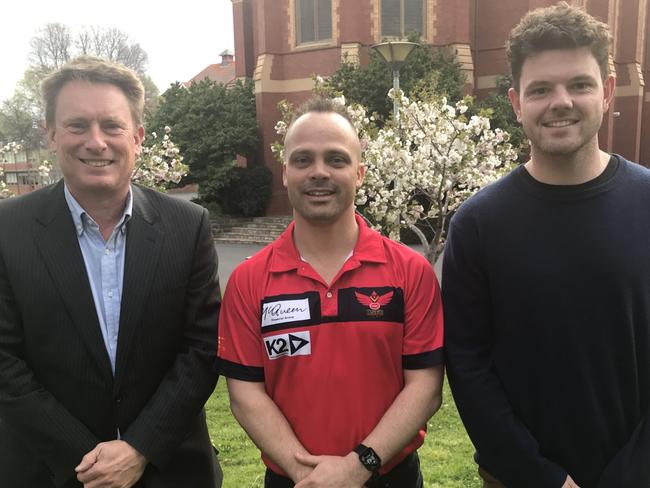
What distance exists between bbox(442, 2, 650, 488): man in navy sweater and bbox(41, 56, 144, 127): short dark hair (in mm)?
1575

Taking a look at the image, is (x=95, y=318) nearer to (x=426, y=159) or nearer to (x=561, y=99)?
(x=561, y=99)

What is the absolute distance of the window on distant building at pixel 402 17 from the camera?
948 inches

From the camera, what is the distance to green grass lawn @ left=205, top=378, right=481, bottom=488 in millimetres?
4312

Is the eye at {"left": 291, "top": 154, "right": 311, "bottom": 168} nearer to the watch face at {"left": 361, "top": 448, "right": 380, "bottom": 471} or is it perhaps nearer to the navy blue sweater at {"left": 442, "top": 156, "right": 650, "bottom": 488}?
the navy blue sweater at {"left": 442, "top": 156, "right": 650, "bottom": 488}

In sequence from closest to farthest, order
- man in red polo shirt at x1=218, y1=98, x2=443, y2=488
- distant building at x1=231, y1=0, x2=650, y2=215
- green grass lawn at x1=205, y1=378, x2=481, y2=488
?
man in red polo shirt at x1=218, y1=98, x2=443, y2=488 < green grass lawn at x1=205, y1=378, x2=481, y2=488 < distant building at x1=231, y1=0, x2=650, y2=215

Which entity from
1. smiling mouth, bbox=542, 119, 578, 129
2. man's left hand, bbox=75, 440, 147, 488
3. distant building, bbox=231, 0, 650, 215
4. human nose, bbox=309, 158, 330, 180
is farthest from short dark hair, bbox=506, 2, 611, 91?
distant building, bbox=231, 0, 650, 215

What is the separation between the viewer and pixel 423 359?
7.54ft

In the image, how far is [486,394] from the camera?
2256 mm

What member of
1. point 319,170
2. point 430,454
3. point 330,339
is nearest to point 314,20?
point 430,454

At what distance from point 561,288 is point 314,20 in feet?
81.3

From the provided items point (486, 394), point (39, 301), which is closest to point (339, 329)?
point (486, 394)

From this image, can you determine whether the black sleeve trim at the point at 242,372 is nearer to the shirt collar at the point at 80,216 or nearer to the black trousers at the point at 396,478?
the black trousers at the point at 396,478

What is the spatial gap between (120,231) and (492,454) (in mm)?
1827

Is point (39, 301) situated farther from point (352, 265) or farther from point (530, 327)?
point (530, 327)
